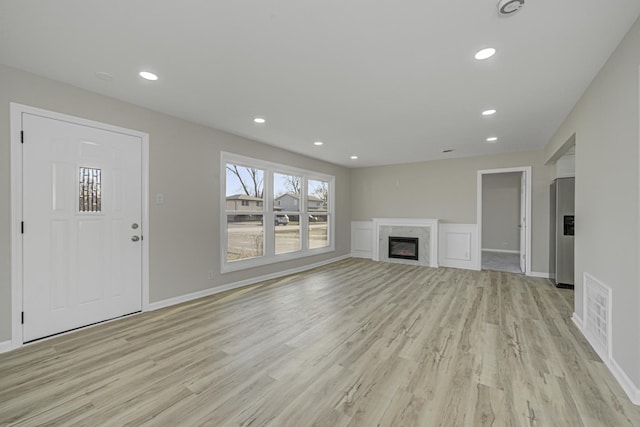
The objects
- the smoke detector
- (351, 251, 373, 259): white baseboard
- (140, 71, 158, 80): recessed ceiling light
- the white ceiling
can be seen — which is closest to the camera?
the smoke detector

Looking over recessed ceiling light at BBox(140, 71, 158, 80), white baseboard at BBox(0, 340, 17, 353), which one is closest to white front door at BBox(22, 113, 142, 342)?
white baseboard at BBox(0, 340, 17, 353)

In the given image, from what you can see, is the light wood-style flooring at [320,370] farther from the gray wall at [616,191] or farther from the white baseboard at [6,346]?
the gray wall at [616,191]

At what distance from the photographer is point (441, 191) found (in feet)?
21.5

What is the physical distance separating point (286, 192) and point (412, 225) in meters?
3.23

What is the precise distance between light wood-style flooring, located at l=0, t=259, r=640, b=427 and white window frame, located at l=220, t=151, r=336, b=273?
1.09 m

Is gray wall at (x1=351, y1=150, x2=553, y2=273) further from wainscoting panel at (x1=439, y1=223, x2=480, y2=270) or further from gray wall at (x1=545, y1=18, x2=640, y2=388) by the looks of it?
gray wall at (x1=545, y1=18, x2=640, y2=388)

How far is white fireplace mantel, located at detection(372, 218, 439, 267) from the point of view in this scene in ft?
21.2

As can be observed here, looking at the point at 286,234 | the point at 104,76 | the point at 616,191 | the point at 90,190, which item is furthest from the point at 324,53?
the point at 286,234

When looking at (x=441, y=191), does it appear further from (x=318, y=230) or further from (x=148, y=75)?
(x=148, y=75)

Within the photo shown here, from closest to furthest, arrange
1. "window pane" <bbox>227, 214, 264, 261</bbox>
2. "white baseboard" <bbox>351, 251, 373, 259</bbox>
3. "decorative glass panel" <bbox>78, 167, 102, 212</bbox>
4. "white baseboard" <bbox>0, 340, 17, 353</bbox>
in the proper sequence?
1. "white baseboard" <bbox>0, 340, 17, 353</bbox>
2. "decorative glass panel" <bbox>78, 167, 102, 212</bbox>
3. "window pane" <bbox>227, 214, 264, 261</bbox>
4. "white baseboard" <bbox>351, 251, 373, 259</bbox>

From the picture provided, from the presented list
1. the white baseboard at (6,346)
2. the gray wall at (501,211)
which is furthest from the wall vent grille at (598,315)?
the gray wall at (501,211)

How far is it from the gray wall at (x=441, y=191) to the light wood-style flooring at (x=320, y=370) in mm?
2499

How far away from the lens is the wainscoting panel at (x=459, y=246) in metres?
6.15

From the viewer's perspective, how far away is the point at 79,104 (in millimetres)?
2889
